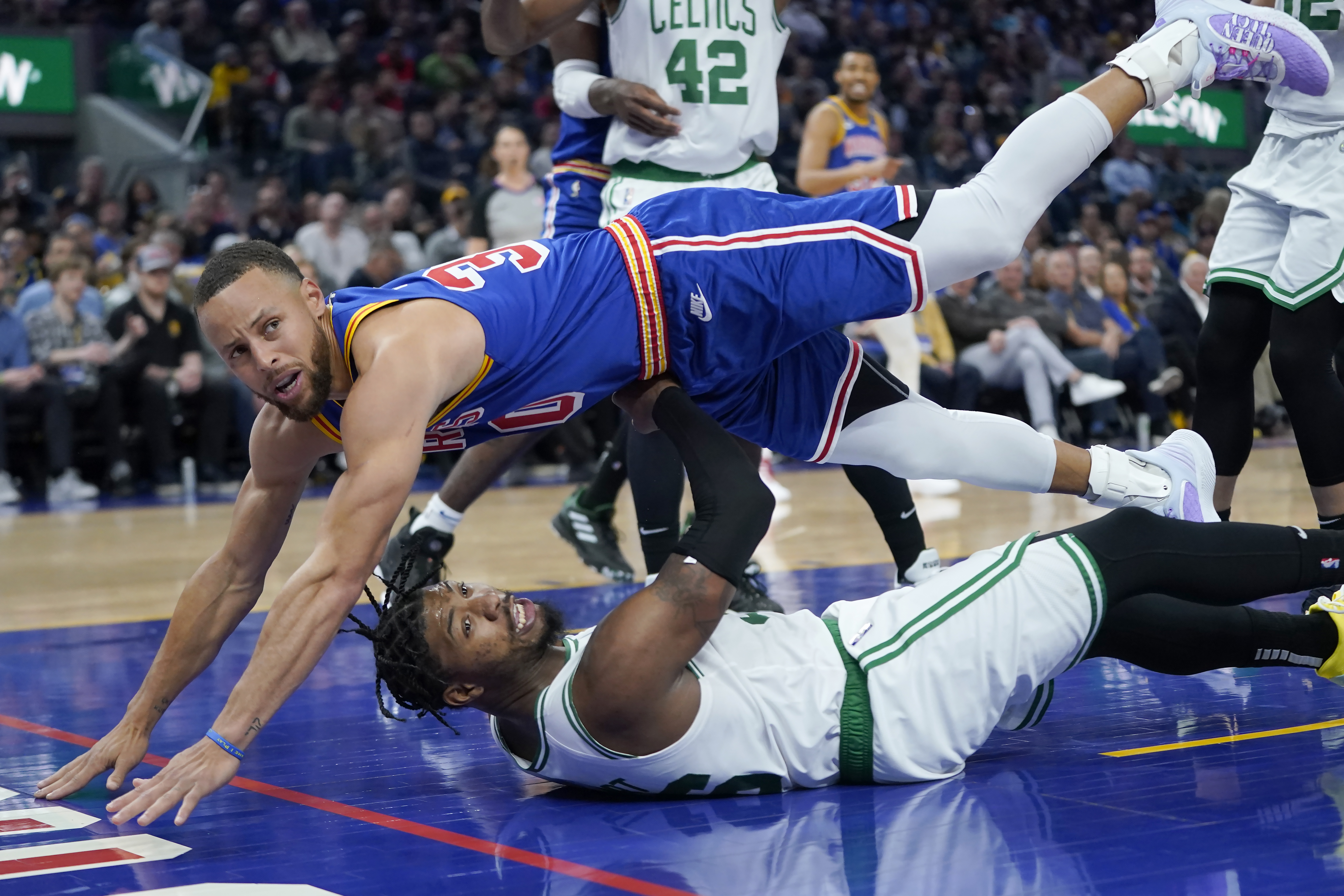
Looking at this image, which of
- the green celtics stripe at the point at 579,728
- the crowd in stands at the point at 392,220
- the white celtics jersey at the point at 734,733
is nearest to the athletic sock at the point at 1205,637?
the white celtics jersey at the point at 734,733

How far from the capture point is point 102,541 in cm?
682

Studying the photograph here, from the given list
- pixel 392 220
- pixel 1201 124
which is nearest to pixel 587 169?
pixel 392 220

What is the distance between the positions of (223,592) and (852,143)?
5.05m

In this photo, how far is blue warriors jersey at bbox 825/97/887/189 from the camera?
7387 mm

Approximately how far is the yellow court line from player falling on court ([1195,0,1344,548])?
0.95m

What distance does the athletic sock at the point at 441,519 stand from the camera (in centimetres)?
457

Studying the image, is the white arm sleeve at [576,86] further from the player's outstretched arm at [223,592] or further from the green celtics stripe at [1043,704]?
the green celtics stripe at [1043,704]

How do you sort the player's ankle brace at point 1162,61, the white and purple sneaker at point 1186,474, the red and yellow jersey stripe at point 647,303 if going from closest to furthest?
the red and yellow jersey stripe at point 647,303 → the player's ankle brace at point 1162,61 → the white and purple sneaker at point 1186,474

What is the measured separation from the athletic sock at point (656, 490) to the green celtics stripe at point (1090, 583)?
4.82 ft

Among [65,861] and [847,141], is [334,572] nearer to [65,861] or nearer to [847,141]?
[65,861]

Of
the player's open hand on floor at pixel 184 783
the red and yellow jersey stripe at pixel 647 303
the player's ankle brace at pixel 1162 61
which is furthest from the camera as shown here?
the player's ankle brace at pixel 1162 61

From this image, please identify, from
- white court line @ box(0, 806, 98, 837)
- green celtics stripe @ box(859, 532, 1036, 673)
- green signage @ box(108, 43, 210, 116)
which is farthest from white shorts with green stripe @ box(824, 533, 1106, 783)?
green signage @ box(108, 43, 210, 116)

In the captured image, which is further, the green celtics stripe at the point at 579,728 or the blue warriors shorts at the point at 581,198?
the blue warriors shorts at the point at 581,198

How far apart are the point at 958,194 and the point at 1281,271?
126 centimetres
